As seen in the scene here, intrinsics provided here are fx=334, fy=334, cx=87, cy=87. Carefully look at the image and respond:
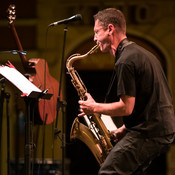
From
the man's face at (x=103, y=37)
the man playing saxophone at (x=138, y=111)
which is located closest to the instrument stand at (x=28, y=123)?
the man playing saxophone at (x=138, y=111)

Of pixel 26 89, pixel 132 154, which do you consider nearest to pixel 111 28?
pixel 26 89

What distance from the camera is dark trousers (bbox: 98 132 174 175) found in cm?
264

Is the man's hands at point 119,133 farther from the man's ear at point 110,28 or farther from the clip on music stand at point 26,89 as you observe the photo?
the man's ear at point 110,28

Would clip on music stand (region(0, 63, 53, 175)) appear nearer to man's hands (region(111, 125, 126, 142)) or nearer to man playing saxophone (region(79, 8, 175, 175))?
man playing saxophone (region(79, 8, 175, 175))

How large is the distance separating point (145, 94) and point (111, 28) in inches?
27.1

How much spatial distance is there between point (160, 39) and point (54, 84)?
3.07m

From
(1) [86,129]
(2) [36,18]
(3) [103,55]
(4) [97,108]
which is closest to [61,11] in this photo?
(2) [36,18]

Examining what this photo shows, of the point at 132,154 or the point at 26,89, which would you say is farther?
the point at 26,89

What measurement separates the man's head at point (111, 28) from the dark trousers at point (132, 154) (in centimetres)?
83

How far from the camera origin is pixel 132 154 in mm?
2666

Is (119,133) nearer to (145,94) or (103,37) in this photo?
(145,94)

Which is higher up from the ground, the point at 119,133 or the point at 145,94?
the point at 145,94

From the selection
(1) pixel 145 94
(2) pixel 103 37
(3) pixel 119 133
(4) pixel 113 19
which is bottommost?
(3) pixel 119 133

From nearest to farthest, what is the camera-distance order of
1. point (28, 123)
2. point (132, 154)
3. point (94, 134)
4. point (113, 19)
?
point (132, 154)
point (113, 19)
point (28, 123)
point (94, 134)
